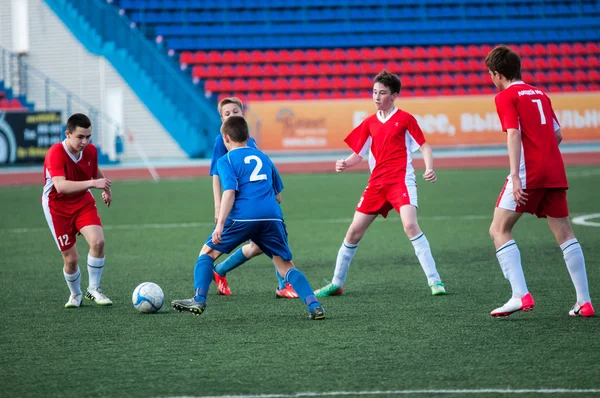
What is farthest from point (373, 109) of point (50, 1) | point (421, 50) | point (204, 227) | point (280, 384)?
point (280, 384)

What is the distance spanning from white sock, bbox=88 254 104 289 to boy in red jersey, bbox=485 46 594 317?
309cm

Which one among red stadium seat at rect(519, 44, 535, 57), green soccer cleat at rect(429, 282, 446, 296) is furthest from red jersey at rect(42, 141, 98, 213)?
red stadium seat at rect(519, 44, 535, 57)

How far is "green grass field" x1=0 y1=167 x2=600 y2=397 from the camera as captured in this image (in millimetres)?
4688

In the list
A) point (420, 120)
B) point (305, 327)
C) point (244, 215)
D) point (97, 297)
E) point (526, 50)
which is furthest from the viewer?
point (526, 50)

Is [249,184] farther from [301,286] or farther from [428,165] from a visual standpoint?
[428,165]

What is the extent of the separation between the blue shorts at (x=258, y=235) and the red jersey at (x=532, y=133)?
1.67m

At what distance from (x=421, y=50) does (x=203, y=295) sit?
25608mm

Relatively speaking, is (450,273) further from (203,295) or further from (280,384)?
(280,384)

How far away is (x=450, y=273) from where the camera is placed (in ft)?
27.6

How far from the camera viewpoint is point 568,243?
6145 millimetres

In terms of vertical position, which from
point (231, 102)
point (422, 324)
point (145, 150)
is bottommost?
point (145, 150)

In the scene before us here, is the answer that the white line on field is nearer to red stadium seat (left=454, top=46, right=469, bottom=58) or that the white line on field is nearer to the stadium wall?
the stadium wall

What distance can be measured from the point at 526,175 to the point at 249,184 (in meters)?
1.85

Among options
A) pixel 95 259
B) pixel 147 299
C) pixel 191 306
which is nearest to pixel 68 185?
pixel 95 259
